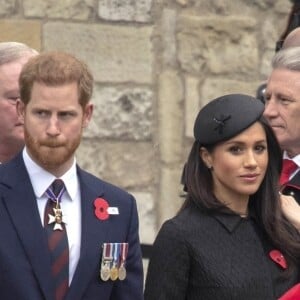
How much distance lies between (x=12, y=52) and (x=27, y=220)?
3.42 ft

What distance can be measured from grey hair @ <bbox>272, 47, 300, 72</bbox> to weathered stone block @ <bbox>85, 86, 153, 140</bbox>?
198 cm

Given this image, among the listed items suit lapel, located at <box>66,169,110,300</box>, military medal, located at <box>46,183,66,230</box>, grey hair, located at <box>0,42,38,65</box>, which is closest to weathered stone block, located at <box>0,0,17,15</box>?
grey hair, located at <box>0,42,38,65</box>

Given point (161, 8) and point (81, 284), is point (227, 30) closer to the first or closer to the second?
point (161, 8)

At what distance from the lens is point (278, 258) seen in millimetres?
4629

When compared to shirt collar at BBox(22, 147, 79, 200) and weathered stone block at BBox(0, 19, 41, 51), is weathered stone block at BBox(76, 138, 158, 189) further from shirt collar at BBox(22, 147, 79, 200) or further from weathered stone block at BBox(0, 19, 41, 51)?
shirt collar at BBox(22, 147, 79, 200)

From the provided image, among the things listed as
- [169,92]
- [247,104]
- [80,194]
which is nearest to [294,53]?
[247,104]

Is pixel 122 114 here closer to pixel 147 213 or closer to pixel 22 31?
pixel 147 213

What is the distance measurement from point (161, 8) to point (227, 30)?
0.37 metres

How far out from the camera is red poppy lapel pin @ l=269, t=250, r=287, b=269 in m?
4.62

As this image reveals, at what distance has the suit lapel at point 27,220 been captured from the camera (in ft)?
14.2

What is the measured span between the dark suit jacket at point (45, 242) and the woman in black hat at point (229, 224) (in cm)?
9

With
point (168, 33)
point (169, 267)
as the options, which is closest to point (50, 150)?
point (169, 267)

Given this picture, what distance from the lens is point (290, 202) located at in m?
4.81

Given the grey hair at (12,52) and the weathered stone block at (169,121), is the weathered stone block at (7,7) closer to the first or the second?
the weathered stone block at (169,121)
